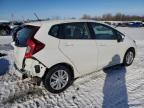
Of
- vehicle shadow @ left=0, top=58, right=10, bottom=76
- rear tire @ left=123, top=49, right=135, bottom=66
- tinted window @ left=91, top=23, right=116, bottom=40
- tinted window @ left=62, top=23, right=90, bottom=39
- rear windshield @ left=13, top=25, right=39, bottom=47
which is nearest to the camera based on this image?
rear windshield @ left=13, top=25, right=39, bottom=47

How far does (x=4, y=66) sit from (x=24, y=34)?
3409 mm

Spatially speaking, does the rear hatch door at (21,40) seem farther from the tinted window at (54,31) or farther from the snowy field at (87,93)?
the snowy field at (87,93)

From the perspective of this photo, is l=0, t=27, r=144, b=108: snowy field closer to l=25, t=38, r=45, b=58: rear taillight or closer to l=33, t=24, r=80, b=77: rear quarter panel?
l=33, t=24, r=80, b=77: rear quarter panel

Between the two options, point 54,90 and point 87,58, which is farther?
A: point 87,58

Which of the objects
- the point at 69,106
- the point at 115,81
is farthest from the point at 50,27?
the point at 115,81

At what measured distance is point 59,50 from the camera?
16.6 ft

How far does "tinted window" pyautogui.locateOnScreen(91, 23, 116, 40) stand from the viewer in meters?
5.94

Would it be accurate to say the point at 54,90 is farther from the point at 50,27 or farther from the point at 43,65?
the point at 50,27

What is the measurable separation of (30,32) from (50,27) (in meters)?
0.50

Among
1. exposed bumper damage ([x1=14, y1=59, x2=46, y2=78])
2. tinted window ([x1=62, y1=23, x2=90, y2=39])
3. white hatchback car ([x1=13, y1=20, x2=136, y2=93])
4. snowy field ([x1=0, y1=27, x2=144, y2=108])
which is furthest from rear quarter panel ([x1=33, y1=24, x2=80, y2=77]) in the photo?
snowy field ([x1=0, y1=27, x2=144, y2=108])

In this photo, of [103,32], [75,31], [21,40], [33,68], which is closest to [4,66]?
[21,40]

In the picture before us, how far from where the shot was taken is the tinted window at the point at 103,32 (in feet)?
19.5

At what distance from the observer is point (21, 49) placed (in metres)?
5.07

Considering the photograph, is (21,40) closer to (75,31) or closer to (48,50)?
(48,50)
